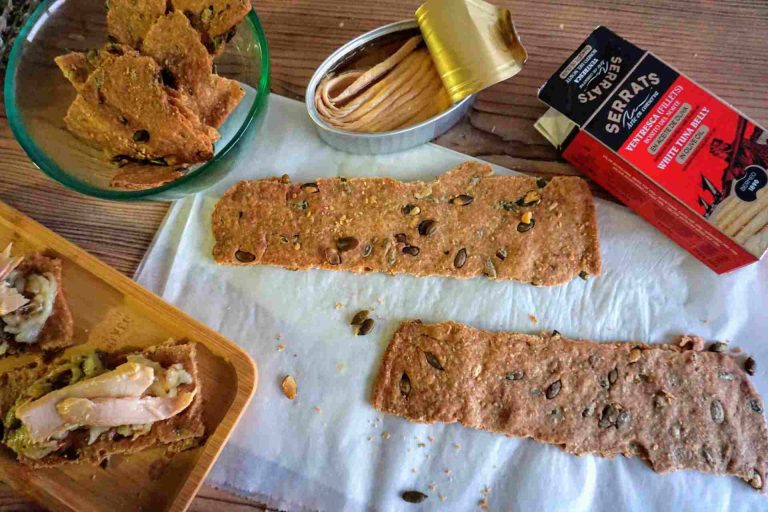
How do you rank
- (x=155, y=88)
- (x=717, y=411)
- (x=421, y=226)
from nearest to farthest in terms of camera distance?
(x=155, y=88)
(x=717, y=411)
(x=421, y=226)

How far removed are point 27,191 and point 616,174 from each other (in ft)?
4.68

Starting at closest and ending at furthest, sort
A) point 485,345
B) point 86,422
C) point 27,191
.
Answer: point 86,422 → point 485,345 → point 27,191

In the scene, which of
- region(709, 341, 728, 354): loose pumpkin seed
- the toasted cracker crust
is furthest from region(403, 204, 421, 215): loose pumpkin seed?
region(709, 341, 728, 354): loose pumpkin seed

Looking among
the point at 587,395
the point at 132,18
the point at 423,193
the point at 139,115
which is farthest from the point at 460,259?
the point at 132,18

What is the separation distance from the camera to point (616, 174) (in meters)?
1.18

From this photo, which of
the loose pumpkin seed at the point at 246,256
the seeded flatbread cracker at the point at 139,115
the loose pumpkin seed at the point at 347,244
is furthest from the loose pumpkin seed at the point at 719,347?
the seeded flatbread cracker at the point at 139,115

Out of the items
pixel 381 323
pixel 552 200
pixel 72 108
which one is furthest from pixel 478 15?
pixel 72 108

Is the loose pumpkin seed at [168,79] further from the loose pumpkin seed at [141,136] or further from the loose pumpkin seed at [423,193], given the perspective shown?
the loose pumpkin seed at [423,193]

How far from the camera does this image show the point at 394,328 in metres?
1.27

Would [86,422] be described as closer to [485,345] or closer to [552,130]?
[485,345]

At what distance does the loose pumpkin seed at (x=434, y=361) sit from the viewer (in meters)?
1.22

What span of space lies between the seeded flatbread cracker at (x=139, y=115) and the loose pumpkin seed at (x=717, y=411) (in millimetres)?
1204

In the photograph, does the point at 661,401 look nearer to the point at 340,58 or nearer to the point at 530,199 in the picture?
the point at 530,199

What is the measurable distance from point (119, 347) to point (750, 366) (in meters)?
1.43
